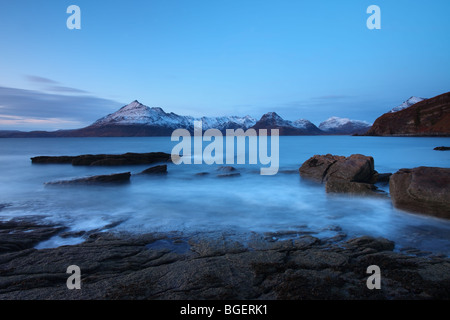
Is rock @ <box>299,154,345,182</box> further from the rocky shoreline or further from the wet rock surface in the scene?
the rocky shoreline

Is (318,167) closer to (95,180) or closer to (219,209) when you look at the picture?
(219,209)

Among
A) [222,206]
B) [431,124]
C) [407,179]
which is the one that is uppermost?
[431,124]

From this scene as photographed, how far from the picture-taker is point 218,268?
4402 mm

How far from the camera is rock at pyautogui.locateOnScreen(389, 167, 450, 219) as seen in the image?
7159mm

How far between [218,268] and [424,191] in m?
6.30

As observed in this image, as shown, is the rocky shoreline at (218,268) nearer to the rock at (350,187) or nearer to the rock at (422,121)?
the rock at (350,187)

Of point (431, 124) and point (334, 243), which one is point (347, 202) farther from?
point (431, 124)

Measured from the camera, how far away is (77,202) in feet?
31.8
